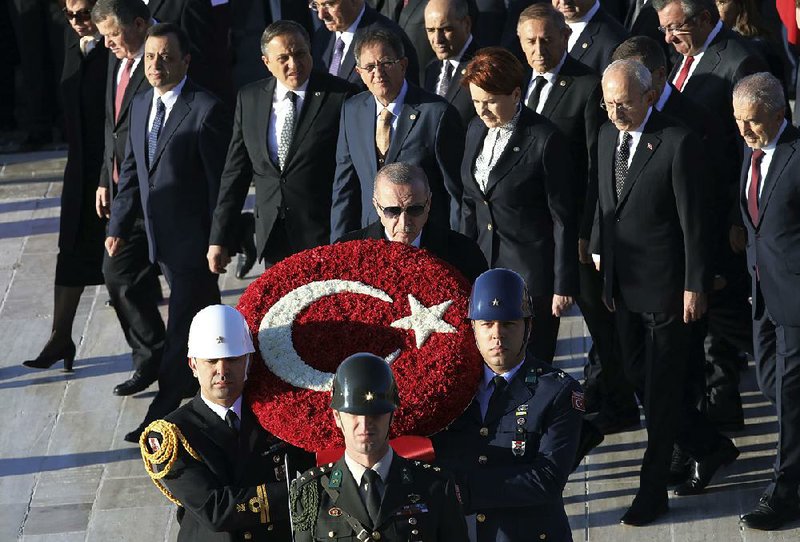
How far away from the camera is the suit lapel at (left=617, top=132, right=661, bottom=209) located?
7523 mm

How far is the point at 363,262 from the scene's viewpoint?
5.44 m

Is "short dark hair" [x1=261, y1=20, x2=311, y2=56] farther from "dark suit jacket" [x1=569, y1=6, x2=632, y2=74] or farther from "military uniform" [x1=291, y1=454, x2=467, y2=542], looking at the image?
"military uniform" [x1=291, y1=454, x2=467, y2=542]

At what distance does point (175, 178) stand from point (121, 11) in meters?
1.03

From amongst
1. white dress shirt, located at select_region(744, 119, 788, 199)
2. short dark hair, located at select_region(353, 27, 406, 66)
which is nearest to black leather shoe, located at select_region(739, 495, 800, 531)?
white dress shirt, located at select_region(744, 119, 788, 199)

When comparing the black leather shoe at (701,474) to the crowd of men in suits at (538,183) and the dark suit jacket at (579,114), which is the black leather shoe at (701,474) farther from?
the dark suit jacket at (579,114)

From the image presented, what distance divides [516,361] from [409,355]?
1.33ft

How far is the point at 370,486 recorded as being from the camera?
4.88 m

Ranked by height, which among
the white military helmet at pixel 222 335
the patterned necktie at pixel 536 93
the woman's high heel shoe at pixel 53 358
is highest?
the white military helmet at pixel 222 335

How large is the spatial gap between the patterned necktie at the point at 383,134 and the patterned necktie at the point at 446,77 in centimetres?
125

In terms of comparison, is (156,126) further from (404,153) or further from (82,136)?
(404,153)

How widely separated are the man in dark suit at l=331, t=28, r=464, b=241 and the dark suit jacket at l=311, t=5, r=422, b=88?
3.80 ft

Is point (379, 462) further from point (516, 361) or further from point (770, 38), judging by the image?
point (770, 38)

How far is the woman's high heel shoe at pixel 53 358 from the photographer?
10.1 m

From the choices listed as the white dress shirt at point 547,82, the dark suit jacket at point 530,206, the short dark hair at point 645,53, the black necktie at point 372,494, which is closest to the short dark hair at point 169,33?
the dark suit jacket at point 530,206
